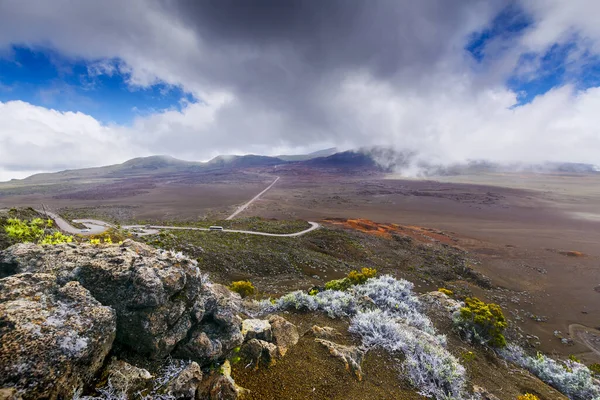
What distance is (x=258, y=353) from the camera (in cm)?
576

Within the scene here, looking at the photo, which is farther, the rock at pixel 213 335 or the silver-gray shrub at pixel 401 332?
the silver-gray shrub at pixel 401 332

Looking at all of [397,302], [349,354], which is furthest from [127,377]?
[397,302]

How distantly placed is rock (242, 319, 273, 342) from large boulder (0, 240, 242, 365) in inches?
25.8

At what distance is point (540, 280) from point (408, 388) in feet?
102

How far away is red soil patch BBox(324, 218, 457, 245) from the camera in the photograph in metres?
42.7

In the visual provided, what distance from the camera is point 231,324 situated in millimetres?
5664

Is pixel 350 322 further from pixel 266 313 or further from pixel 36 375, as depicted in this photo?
pixel 36 375

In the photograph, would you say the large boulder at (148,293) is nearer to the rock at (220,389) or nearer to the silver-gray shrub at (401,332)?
the rock at (220,389)

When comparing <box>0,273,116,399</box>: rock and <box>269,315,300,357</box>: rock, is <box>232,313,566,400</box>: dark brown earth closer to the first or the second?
<box>269,315,300,357</box>: rock

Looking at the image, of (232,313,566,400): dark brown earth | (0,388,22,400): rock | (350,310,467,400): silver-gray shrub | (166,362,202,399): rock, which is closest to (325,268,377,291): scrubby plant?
(350,310,467,400): silver-gray shrub

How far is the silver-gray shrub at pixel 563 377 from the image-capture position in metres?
9.45

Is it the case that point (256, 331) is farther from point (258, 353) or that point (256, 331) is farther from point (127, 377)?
point (127, 377)

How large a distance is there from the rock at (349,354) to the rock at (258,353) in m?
1.67

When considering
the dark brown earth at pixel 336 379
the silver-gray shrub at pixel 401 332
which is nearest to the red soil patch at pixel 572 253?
the silver-gray shrub at pixel 401 332
